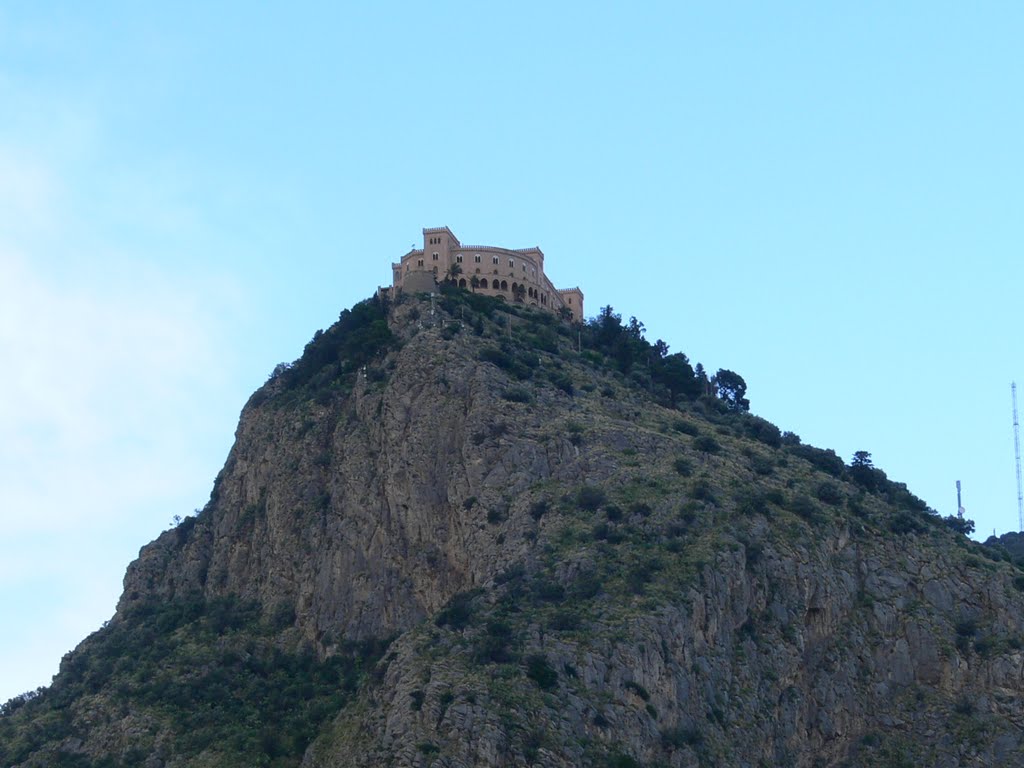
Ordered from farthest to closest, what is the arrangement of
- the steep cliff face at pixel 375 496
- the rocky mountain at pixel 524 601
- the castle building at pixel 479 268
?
1. the castle building at pixel 479 268
2. the steep cliff face at pixel 375 496
3. the rocky mountain at pixel 524 601

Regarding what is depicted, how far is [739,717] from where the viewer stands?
89.6m

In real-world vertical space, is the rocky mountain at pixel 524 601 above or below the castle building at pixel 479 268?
below

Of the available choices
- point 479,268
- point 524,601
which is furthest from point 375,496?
point 479,268

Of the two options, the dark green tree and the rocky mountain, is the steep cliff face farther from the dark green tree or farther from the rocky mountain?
the dark green tree

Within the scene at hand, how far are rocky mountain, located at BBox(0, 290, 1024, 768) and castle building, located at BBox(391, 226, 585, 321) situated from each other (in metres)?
15.3

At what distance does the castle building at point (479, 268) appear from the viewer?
446ft

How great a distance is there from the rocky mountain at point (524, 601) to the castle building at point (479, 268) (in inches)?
602

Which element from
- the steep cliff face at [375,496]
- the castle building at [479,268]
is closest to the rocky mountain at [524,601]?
the steep cliff face at [375,496]

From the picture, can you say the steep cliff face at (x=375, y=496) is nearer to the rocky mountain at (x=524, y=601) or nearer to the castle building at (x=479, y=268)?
the rocky mountain at (x=524, y=601)

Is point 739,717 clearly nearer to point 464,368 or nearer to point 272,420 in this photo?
point 464,368

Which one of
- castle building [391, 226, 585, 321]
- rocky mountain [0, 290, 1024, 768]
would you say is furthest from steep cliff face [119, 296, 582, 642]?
castle building [391, 226, 585, 321]

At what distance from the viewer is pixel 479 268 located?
137250mm

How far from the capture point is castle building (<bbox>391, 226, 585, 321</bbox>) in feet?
446

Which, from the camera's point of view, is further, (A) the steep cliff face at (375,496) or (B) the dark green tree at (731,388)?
(B) the dark green tree at (731,388)
